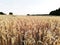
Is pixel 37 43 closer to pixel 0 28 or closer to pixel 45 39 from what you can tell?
pixel 45 39

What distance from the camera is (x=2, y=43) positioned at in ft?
13.1

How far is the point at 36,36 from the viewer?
14.6ft

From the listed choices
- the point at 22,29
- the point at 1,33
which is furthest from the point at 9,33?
the point at 22,29

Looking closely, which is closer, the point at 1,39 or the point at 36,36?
the point at 1,39

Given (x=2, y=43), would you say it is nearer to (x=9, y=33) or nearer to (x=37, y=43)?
(x=9, y=33)

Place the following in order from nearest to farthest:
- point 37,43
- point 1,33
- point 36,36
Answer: point 37,43, point 1,33, point 36,36

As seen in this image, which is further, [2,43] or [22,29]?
[22,29]

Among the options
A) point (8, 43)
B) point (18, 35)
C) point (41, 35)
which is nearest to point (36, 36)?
point (41, 35)

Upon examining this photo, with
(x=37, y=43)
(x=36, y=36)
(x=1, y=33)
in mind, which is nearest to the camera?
(x=37, y=43)

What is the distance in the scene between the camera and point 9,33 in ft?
13.6

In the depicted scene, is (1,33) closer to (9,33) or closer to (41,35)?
(9,33)

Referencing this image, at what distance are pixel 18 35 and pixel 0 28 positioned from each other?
40cm

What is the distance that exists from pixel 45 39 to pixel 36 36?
18.4 inches

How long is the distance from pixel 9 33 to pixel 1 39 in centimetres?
18
